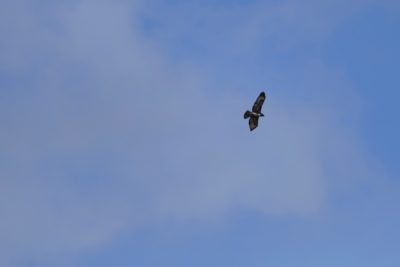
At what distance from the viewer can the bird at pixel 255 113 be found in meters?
118

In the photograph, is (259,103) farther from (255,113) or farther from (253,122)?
(253,122)

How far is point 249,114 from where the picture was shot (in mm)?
118812

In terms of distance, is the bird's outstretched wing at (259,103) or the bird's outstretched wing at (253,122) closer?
the bird's outstretched wing at (253,122)

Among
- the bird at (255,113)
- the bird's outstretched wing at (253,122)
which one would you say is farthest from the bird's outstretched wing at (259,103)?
the bird's outstretched wing at (253,122)

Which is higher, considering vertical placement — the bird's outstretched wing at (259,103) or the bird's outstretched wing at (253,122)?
the bird's outstretched wing at (259,103)

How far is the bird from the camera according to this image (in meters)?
118

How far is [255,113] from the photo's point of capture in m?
119

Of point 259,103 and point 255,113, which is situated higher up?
point 259,103

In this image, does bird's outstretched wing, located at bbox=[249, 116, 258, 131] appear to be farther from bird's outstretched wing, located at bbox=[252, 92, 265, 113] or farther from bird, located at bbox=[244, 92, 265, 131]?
bird's outstretched wing, located at bbox=[252, 92, 265, 113]

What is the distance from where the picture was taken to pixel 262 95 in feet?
388

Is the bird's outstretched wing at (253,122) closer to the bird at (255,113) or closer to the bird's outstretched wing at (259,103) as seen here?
the bird at (255,113)

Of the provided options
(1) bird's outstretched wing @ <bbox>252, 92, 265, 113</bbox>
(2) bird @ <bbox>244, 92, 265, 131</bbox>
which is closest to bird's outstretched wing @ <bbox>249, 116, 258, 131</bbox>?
(2) bird @ <bbox>244, 92, 265, 131</bbox>

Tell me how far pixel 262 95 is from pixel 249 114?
4877mm

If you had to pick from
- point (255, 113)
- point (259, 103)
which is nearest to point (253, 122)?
point (255, 113)
